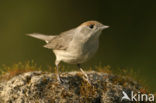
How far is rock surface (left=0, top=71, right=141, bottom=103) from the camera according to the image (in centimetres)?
625

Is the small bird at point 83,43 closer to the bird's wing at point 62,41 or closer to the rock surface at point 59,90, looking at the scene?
the bird's wing at point 62,41

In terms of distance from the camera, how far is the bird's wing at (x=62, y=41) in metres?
7.05

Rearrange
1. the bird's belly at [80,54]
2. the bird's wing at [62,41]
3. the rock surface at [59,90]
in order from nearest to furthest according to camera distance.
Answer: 1. the rock surface at [59,90]
2. the bird's belly at [80,54]
3. the bird's wing at [62,41]

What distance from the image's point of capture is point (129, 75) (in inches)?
313

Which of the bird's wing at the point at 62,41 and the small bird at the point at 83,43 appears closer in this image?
the small bird at the point at 83,43

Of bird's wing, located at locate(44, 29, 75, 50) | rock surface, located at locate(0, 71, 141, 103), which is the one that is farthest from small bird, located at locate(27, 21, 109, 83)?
rock surface, located at locate(0, 71, 141, 103)

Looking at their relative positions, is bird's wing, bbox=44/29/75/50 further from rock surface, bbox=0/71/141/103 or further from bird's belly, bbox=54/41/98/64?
rock surface, bbox=0/71/141/103

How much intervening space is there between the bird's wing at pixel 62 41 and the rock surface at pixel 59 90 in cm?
72

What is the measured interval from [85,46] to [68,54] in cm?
48

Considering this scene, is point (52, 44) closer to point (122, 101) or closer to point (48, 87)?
point (48, 87)

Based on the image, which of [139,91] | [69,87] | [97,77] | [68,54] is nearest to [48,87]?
[69,87]

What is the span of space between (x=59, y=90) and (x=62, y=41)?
54.1 inches

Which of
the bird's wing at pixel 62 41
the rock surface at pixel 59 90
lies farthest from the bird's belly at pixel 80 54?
the rock surface at pixel 59 90

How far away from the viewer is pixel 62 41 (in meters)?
7.28
